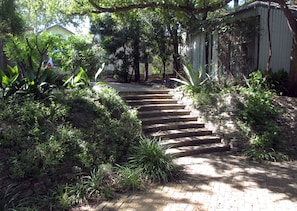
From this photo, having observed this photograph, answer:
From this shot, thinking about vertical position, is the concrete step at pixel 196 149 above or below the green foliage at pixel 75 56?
below

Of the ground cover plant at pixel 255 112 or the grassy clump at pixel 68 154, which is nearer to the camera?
the grassy clump at pixel 68 154

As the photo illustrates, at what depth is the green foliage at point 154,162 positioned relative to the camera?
4770mm

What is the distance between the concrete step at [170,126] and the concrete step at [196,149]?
32.1 inches

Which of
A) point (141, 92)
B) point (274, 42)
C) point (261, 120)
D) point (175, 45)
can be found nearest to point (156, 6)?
point (141, 92)

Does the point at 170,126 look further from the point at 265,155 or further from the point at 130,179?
the point at 130,179

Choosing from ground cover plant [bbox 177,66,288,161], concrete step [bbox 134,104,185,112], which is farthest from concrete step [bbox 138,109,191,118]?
ground cover plant [bbox 177,66,288,161]

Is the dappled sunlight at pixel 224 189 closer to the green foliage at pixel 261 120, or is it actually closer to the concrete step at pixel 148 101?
the green foliage at pixel 261 120

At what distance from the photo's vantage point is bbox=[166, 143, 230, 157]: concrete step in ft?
19.9

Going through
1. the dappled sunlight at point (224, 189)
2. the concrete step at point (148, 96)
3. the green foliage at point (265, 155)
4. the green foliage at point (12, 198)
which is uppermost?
the concrete step at point (148, 96)

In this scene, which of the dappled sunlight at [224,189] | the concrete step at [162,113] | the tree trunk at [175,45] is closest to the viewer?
the dappled sunlight at [224,189]

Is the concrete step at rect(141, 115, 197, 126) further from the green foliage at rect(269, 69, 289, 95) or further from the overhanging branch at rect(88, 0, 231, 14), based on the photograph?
the overhanging branch at rect(88, 0, 231, 14)

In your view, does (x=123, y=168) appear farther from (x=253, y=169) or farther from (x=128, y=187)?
(x=253, y=169)

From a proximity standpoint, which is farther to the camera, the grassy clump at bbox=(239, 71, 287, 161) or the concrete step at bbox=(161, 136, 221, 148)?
the concrete step at bbox=(161, 136, 221, 148)

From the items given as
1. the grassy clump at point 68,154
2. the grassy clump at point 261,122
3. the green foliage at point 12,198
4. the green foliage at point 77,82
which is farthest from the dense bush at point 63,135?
the grassy clump at point 261,122
